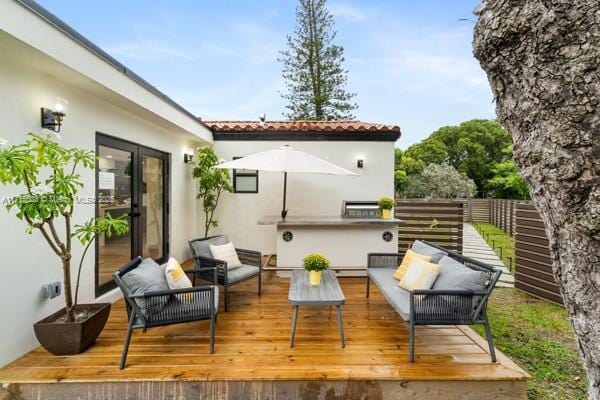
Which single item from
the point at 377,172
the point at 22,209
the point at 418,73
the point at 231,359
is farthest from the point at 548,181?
the point at 418,73

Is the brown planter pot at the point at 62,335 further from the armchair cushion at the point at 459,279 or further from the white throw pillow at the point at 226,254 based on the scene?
the armchair cushion at the point at 459,279

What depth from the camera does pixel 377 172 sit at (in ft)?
22.8

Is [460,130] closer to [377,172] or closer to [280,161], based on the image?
[377,172]

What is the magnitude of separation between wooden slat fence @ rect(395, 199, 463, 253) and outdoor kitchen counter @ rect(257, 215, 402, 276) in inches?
58.9

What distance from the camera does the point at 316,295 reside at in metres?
3.13

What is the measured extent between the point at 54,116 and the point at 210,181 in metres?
3.30

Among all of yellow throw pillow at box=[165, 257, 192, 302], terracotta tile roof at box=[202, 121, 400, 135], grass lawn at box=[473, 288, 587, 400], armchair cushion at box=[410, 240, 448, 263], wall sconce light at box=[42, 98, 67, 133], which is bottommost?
grass lawn at box=[473, 288, 587, 400]

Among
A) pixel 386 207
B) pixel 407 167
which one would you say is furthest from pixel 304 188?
pixel 407 167

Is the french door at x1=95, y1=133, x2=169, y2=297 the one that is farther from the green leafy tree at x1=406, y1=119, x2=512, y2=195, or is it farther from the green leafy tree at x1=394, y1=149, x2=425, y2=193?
the green leafy tree at x1=406, y1=119, x2=512, y2=195

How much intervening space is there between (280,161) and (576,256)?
165 inches

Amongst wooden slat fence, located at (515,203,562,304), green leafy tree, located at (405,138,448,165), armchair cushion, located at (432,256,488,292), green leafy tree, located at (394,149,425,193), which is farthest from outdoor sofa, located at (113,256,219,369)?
green leafy tree, located at (405,138,448,165)

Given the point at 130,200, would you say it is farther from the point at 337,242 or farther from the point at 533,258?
the point at 533,258

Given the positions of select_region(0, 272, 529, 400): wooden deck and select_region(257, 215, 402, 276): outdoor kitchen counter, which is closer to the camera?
select_region(0, 272, 529, 400): wooden deck

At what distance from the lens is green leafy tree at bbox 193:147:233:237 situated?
246 inches
